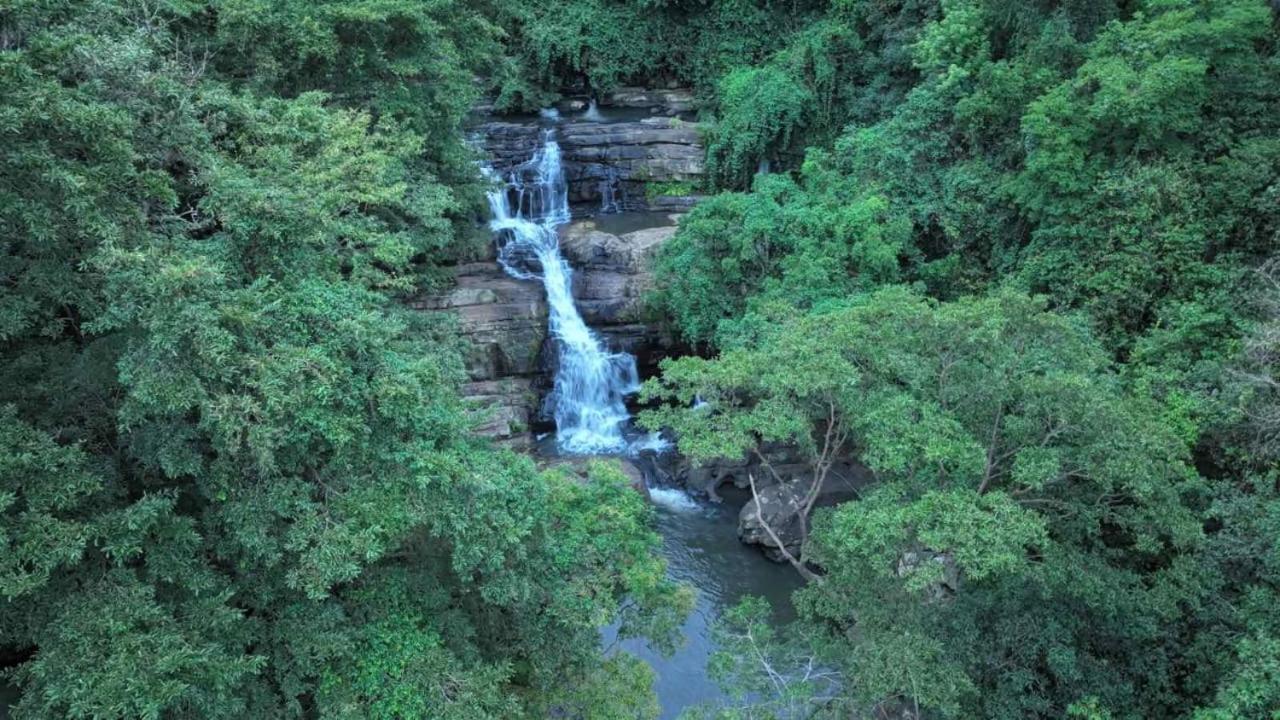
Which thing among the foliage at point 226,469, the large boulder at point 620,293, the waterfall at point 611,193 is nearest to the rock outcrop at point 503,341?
the large boulder at point 620,293

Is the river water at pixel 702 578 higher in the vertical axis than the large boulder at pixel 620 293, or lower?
lower

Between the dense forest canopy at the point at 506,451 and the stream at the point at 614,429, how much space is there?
2.46 m

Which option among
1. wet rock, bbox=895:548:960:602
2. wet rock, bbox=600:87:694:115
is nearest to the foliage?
wet rock, bbox=895:548:960:602

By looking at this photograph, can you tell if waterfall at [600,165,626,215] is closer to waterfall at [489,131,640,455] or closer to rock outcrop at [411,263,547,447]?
waterfall at [489,131,640,455]

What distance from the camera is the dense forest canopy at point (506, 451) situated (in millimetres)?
8125

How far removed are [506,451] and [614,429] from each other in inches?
407

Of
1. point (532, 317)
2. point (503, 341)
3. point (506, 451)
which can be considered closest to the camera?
point (506, 451)

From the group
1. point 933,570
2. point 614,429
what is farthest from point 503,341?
point 933,570

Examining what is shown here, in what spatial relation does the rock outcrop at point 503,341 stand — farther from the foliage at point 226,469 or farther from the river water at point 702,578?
the foliage at point 226,469

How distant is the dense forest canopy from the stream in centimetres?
246

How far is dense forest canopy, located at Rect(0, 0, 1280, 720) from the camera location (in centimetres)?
812

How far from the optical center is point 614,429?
2142cm

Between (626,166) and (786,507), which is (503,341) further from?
(626,166)

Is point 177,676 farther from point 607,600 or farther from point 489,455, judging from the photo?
point 607,600
